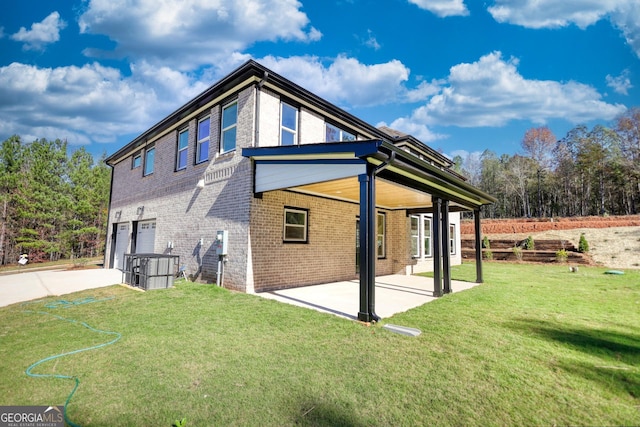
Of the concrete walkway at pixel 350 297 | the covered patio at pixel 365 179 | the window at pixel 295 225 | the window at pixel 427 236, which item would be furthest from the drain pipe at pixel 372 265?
the window at pixel 427 236

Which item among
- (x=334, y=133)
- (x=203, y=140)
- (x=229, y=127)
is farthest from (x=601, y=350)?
(x=203, y=140)

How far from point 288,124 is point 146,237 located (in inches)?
343

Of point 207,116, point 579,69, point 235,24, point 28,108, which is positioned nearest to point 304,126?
point 207,116

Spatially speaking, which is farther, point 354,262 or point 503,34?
point 503,34

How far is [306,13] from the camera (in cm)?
1236

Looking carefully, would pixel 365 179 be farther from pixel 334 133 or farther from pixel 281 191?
pixel 334 133

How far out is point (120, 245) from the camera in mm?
14812

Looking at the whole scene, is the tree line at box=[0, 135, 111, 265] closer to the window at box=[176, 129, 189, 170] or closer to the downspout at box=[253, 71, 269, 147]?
the window at box=[176, 129, 189, 170]

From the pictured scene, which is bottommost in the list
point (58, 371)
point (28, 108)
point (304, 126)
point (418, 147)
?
point (58, 371)

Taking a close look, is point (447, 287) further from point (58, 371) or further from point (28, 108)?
point (28, 108)

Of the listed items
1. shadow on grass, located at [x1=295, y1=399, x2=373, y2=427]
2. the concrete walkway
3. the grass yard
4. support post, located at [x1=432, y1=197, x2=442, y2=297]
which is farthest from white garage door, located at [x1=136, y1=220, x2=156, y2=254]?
shadow on grass, located at [x1=295, y1=399, x2=373, y2=427]

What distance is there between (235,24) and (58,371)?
1266cm

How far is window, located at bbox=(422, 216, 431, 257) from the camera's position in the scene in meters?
14.3

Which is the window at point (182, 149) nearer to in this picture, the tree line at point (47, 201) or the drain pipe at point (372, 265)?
the drain pipe at point (372, 265)
